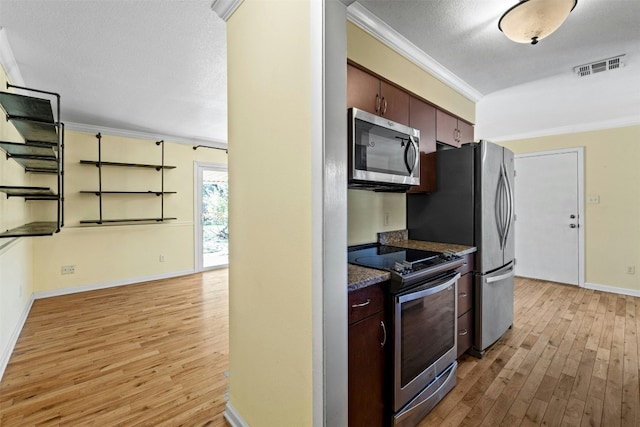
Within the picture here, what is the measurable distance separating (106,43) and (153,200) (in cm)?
304

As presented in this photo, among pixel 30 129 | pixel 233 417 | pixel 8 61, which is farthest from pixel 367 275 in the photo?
pixel 8 61

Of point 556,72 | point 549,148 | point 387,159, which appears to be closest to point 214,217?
point 387,159

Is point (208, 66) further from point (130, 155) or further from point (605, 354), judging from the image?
point (605, 354)

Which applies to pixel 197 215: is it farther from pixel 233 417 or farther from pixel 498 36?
pixel 498 36

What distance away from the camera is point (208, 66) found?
2461mm

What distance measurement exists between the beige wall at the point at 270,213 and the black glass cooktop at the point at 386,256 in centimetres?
61

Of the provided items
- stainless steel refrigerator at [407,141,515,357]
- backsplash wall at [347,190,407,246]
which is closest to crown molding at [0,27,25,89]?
backsplash wall at [347,190,407,246]

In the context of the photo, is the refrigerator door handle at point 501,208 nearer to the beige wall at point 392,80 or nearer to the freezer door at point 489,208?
the freezer door at point 489,208

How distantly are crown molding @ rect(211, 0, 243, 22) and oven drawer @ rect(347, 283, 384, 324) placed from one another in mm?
1625

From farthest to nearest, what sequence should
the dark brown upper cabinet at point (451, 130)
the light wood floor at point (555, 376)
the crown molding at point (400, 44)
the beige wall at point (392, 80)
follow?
the dark brown upper cabinet at point (451, 130) → the beige wall at point (392, 80) → the crown molding at point (400, 44) → the light wood floor at point (555, 376)

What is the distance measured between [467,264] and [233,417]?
1.94 m

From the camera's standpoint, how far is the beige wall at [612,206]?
384 centimetres

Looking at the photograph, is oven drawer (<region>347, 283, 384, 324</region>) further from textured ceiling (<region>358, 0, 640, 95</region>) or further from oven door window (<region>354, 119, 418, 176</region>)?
textured ceiling (<region>358, 0, 640, 95</region>)

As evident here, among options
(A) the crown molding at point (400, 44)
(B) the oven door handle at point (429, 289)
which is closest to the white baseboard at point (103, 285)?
(B) the oven door handle at point (429, 289)
